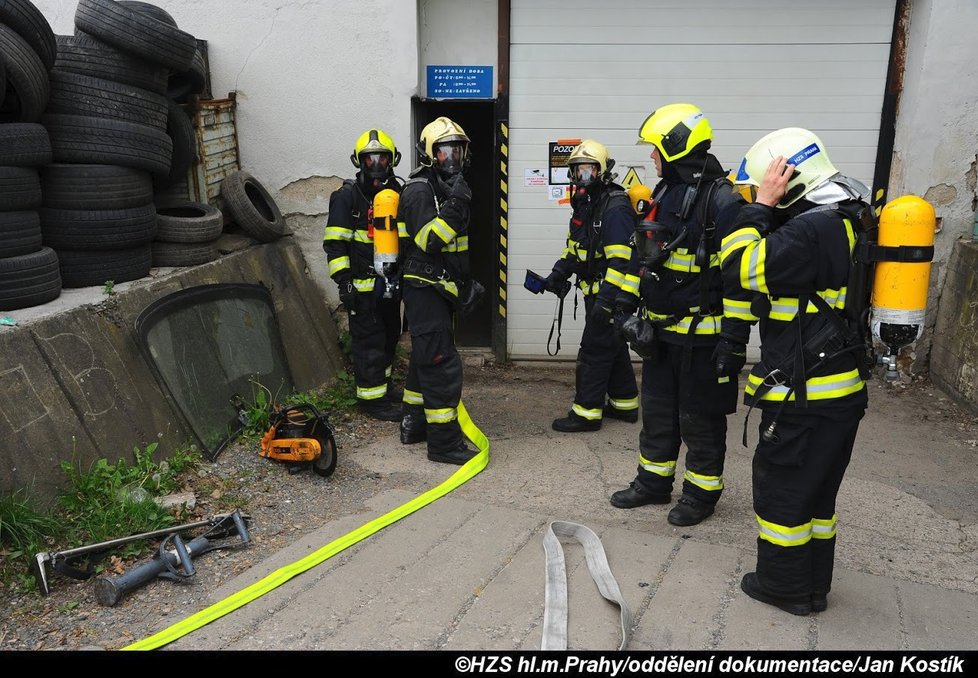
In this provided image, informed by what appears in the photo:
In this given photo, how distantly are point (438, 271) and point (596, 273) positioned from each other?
1319 millimetres

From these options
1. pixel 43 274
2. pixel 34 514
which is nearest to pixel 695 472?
pixel 34 514

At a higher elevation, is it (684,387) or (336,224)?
(336,224)

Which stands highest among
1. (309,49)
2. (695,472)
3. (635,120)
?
(309,49)

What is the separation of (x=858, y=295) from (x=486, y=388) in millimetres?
4269

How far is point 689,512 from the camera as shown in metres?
4.56

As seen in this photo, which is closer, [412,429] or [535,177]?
[412,429]

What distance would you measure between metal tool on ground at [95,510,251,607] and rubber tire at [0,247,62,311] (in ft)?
5.80

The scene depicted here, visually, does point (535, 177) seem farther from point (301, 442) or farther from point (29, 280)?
point (29, 280)

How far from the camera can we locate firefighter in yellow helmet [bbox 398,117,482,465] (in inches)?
210

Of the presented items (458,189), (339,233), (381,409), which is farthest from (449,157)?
(381,409)

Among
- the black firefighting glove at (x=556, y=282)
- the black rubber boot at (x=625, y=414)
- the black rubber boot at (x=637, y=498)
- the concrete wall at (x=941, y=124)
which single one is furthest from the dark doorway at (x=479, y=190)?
the concrete wall at (x=941, y=124)

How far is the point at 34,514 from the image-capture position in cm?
399

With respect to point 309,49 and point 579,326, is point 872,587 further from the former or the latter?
point 309,49

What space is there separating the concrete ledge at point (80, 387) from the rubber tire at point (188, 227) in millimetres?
249
